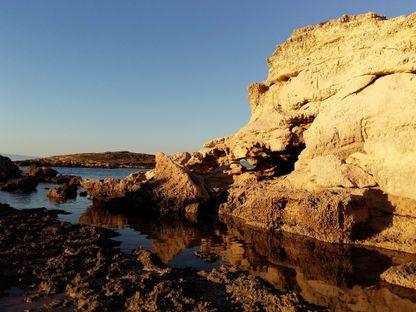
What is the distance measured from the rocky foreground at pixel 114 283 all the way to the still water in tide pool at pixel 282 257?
940 millimetres

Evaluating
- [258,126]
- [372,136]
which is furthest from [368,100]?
[258,126]

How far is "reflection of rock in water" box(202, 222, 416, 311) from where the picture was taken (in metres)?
8.51

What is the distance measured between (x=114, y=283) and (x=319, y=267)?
228 inches

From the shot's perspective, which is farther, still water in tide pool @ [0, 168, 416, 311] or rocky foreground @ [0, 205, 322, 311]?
still water in tide pool @ [0, 168, 416, 311]

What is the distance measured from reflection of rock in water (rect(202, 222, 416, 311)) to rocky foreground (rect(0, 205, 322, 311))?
94 cm

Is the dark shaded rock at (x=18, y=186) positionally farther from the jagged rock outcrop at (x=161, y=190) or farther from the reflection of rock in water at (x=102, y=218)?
the reflection of rock in water at (x=102, y=218)

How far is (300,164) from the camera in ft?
54.5

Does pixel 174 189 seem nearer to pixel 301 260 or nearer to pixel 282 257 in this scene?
pixel 282 257

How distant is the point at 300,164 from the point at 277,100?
5898 millimetres

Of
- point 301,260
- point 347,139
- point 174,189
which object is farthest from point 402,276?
point 174,189

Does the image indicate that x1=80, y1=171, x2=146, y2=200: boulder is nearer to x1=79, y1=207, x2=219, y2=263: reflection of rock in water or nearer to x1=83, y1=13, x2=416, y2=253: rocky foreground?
x1=83, y1=13, x2=416, y2=253: rocky foreground

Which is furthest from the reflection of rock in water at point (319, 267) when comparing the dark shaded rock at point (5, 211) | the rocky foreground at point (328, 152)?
the dark shaded rock at point (5, 211)

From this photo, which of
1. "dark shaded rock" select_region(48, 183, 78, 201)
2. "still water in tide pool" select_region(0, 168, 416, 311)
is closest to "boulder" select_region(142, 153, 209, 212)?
"still water in tide pool" select_region(0, 168, 416, 311)

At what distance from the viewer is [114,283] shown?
8.69 m
